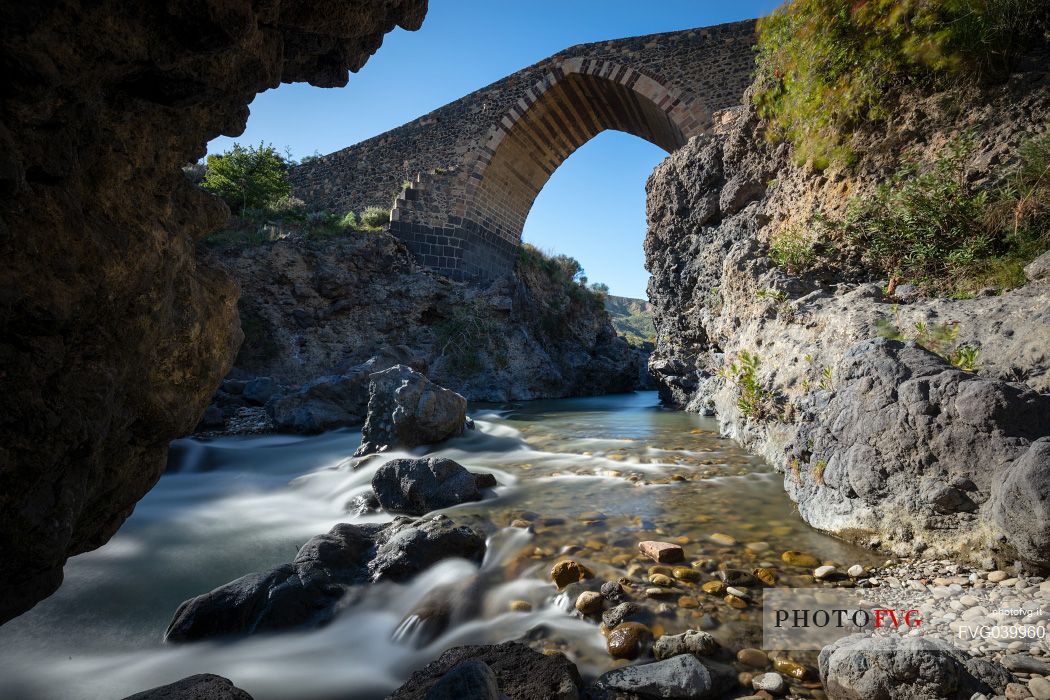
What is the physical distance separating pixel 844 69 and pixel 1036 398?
4753mm

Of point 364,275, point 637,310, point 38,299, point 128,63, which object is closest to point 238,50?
point 128,63

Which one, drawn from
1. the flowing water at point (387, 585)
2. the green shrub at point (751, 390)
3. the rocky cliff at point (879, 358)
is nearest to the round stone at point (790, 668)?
the flowing water at point (387, 585)

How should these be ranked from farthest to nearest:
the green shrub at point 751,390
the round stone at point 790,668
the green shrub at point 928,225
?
1. the green shrub at point 751,390
2. the green shrub at point 928,225
3. the round stone at point 790,668

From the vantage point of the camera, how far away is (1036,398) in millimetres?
2398

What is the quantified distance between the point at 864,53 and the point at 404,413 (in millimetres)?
6508

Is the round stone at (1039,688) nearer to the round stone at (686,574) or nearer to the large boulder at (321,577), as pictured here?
the round stone at (686,574)

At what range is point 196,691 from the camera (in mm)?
1632

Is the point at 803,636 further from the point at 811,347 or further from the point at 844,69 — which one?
the point at 844,69

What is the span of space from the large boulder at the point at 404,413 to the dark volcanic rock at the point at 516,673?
4086 millimetres

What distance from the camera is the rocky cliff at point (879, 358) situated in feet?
7.70

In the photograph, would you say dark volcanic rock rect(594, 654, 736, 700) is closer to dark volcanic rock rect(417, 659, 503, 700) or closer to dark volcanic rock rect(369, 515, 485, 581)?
dark volcanic rock rect(417, 659, 503, 700)

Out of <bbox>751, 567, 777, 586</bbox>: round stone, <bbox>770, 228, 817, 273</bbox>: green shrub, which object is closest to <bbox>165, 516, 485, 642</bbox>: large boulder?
<bbox>751, 567, 777, 586</bbox>: round stone

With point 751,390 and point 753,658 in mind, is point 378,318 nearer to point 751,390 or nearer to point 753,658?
point 751,390

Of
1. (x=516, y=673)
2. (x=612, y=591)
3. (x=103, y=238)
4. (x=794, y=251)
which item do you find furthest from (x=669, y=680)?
(x=794, y=251)
